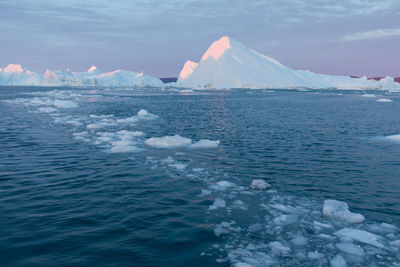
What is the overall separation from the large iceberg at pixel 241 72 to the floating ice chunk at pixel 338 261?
126899mm

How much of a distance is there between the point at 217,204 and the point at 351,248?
3.31 m

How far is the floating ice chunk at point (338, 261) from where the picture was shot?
5230 mm

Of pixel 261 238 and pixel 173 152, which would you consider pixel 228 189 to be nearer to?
pixel 261 238

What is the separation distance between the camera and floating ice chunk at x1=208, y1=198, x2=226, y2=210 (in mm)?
7773

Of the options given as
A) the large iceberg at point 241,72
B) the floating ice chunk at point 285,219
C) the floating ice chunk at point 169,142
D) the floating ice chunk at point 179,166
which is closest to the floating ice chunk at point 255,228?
the floating ice chunk at point 285,219

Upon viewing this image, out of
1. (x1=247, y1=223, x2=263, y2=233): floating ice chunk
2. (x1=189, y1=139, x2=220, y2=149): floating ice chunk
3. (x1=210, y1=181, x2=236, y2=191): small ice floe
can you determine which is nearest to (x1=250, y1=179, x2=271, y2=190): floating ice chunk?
(x1=210, y1=181, x2=236, y2=191): small ice floe

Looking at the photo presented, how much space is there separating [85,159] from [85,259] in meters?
7.72

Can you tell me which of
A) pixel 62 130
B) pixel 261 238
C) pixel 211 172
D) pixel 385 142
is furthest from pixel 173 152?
pixel 385 142

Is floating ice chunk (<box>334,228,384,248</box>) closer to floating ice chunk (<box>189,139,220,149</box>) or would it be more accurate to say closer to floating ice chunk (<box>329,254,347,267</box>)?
floating ice chunk (<box>329,254,347,267</box>)

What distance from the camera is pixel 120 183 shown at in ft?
31.4

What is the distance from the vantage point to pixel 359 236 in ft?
20.5

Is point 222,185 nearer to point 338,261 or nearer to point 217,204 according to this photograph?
point 217,204

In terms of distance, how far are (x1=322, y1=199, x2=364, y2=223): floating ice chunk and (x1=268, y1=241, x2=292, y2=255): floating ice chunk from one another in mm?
2025

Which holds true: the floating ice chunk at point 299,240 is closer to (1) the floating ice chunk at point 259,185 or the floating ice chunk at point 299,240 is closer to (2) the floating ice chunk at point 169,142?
(1) the floating ice chunk at point 259,185
